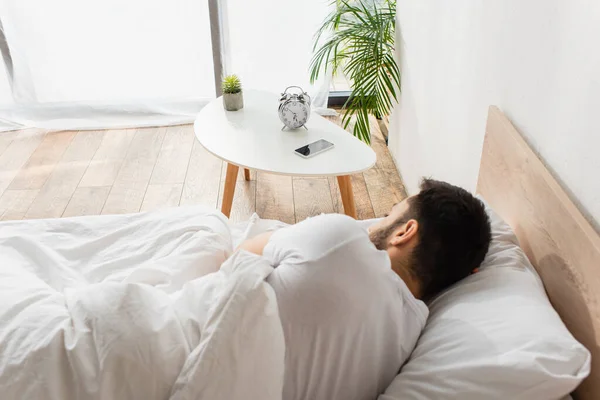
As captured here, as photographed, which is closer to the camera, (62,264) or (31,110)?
(62,264)

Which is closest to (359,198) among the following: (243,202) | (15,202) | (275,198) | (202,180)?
(275,198)

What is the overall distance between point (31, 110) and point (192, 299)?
274 centimetres

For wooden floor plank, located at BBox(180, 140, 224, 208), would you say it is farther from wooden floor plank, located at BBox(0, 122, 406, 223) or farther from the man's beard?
the man's beard

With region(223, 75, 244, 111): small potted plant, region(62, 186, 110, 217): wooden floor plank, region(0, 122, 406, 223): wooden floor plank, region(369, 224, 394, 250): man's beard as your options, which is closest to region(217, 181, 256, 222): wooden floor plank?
region(0, 122, 406, 223): wooden floor plank

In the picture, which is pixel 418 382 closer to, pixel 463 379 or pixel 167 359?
pixel 463 379

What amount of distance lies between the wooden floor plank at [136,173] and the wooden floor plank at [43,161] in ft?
1.19

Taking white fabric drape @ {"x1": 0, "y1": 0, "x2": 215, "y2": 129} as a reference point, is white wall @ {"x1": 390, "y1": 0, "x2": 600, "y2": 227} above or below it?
above

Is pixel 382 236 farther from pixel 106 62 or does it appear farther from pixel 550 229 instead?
pixel 106 62

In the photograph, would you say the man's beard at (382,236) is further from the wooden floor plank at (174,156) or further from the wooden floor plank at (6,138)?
the wooden floor plank at (6,138)

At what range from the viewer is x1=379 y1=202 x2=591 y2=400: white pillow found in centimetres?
96

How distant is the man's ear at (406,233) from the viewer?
48.6 inches

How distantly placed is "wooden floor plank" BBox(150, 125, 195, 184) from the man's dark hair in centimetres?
179

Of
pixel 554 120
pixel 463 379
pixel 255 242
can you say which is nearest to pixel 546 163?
pixel 554 120

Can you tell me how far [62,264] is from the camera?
1.39 metres
